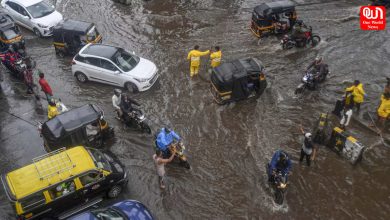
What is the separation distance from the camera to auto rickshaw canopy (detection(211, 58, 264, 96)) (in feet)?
47.7

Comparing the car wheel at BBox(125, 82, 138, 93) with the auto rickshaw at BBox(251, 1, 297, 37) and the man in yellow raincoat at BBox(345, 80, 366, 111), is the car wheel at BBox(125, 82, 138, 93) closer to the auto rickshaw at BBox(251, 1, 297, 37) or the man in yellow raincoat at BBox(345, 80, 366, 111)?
the auto rickshaw at BBox(251, 1, 297, 37)

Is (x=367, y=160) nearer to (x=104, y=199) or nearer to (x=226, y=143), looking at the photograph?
(x=226, y=143)

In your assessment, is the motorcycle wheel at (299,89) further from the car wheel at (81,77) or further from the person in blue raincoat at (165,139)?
the car wheel at (81,77)

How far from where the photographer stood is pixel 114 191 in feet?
37.4

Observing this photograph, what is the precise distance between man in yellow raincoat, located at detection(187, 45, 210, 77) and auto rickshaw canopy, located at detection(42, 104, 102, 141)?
523 centimetres

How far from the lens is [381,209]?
10.9m

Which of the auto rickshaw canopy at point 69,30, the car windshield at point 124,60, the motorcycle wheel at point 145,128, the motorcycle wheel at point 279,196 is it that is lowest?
the motorcycle wheel at point 279,196

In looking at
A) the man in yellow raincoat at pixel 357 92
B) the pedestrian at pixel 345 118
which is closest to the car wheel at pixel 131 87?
the pedestrian at pixel 345 118

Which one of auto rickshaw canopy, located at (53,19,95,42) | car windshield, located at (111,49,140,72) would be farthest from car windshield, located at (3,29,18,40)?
car windshield, located at (111,49,140,72)

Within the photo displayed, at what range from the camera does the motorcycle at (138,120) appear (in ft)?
45.0

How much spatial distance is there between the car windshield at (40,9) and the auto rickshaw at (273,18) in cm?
1176

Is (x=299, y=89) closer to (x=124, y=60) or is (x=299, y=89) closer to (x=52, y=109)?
(x=124, y=60)

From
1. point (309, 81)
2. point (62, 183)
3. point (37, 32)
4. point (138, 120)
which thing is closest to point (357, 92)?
point (309, 81)

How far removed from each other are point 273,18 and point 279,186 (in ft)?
37.9
